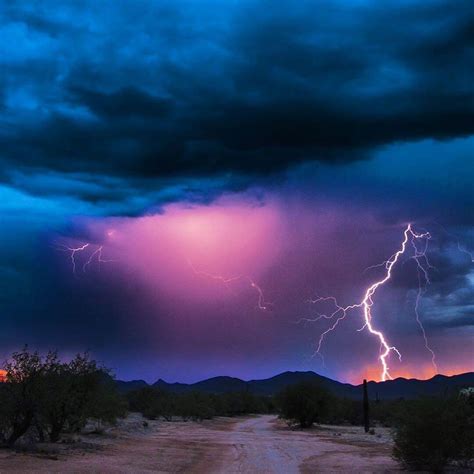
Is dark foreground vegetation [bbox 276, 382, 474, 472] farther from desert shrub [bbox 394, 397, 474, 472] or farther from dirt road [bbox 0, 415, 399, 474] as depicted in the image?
dirt road [bbox 0, 415, 399, 474]

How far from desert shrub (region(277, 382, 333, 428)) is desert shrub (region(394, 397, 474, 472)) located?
1772 inches

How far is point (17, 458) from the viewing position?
22578 mm

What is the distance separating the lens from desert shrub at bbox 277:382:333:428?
66688 millimetres

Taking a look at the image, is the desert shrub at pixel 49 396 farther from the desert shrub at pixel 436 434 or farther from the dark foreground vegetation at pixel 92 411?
the desert shrub at pixel 436 434

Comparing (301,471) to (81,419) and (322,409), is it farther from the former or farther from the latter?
(322,409)

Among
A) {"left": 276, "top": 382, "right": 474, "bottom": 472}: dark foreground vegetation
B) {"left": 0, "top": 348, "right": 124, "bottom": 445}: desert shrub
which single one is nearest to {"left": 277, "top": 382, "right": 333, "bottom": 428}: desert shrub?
{"left": 0, "top": 348, "right": 124, "bottom": 445}: desert shrub

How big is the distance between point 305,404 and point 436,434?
1845 inches

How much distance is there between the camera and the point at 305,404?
66875mm

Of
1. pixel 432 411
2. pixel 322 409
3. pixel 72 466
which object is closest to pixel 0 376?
pixel 72 466

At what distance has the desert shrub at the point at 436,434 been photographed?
840 inches

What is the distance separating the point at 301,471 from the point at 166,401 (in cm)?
6181

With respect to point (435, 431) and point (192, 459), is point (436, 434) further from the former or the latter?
point (192, 459)

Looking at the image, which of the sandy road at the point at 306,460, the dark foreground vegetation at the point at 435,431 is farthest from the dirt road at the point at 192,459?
the dark foreground vegetation at the point at 435,431

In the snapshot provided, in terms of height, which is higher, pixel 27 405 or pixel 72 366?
pixel 72 366
